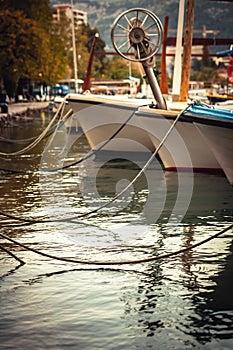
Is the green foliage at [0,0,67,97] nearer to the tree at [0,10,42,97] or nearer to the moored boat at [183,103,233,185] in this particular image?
the tree at [0,10,42,97]

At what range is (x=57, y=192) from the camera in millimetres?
18094

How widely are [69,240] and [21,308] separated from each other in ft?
11.5

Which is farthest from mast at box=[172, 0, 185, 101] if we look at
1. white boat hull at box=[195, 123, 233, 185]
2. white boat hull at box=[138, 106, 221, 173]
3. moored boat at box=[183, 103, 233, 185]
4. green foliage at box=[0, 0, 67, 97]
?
green foliage at box=[0, 0, 67, 97]

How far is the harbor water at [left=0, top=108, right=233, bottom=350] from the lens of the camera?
26.5 ft

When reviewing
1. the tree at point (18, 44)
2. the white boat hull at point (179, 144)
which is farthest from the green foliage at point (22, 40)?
the white boat hull at point (179, 144)

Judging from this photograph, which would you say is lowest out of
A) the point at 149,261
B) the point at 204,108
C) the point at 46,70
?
the point at 46,70

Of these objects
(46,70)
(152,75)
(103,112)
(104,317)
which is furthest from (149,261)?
(46,70)

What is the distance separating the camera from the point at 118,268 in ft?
34.4

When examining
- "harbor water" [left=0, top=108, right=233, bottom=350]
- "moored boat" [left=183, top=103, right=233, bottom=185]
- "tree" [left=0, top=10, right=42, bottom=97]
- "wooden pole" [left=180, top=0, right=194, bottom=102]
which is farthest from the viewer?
"tree" [left=0, top=10, right=42, bottom=97]

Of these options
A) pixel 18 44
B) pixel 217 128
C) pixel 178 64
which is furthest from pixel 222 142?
pixel 18 44

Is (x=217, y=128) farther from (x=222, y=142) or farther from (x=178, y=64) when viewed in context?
(x=178, y=64)

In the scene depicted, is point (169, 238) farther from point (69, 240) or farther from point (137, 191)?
point (137, 191)

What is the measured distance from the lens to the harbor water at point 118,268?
8.09m

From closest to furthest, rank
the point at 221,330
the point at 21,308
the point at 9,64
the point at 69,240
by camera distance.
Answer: the point at 221,330, the point at 21,308, the point at 69,240, the point at 9,64
